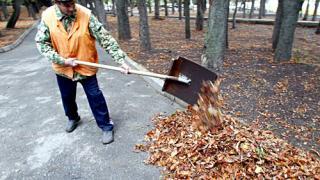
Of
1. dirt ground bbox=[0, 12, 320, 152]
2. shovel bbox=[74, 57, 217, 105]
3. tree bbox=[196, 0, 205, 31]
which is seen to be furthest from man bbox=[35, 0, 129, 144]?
tree bbox=[196, 0, 205, 31]

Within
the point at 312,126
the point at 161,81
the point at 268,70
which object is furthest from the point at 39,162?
the point at 268,70

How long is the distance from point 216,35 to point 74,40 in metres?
4.12

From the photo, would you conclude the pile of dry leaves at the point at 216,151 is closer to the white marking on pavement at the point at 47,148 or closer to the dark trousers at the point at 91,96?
the dark trousers at the point at 91,96

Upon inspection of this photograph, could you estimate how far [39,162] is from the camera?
3.56 metres

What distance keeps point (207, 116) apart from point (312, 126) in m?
2.47

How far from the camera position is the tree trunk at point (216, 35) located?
6.55 m

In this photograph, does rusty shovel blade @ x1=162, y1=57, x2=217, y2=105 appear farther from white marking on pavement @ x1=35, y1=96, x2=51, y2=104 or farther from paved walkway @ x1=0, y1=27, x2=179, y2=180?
white marking on pavement @ x1=35, y1=96, x2=51, y2=104

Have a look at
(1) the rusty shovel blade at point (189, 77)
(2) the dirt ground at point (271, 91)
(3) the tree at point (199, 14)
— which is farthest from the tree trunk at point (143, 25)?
(3) the tree at point (199, 14)

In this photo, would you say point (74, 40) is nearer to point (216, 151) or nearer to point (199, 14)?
point (216, 151)

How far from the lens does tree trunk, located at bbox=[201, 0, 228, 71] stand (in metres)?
6.55

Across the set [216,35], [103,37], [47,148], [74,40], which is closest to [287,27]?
[216,35]

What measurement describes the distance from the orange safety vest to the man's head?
0.35 feet

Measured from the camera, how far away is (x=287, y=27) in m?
8.55

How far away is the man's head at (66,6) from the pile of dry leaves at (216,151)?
69.7 inches
